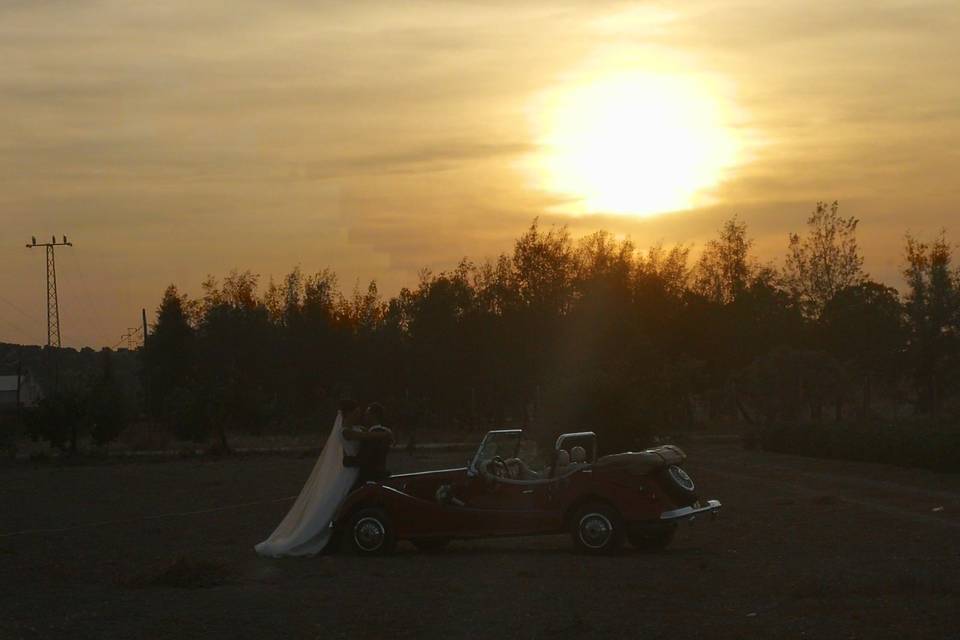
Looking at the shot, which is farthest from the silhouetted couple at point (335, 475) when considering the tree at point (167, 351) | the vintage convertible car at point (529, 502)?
the tree at point (167, 351)

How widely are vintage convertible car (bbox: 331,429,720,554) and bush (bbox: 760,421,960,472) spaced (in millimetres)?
16029

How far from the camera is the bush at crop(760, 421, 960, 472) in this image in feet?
99.3

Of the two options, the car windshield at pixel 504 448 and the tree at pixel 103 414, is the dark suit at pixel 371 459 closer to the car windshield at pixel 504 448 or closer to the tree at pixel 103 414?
the car windshield at pixel 504 448

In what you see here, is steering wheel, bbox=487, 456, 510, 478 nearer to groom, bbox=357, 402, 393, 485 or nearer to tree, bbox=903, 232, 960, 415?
groom, bbox=357, 402, 393, 485

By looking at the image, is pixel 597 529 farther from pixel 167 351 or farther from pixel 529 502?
pixel 167 351

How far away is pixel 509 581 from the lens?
13523mm

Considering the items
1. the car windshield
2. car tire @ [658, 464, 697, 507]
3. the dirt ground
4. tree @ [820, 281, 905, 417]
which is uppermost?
tree @ [820, 281, 905, 417]

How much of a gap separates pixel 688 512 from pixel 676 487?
14.4 inches

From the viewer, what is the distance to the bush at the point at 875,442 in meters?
30.3

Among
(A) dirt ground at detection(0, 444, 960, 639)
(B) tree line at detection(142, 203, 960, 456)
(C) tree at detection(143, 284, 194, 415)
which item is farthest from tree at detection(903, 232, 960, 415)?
(C) tree at detection(143, 284, 194, 415)

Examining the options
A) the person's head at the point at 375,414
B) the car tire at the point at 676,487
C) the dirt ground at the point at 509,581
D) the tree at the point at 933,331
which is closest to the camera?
the dirt ground at the point at 509,581

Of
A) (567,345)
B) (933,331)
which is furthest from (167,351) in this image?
(933,331)

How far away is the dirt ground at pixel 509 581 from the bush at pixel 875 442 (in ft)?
20.7

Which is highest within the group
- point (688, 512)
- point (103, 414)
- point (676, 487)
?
point (103, 414)
